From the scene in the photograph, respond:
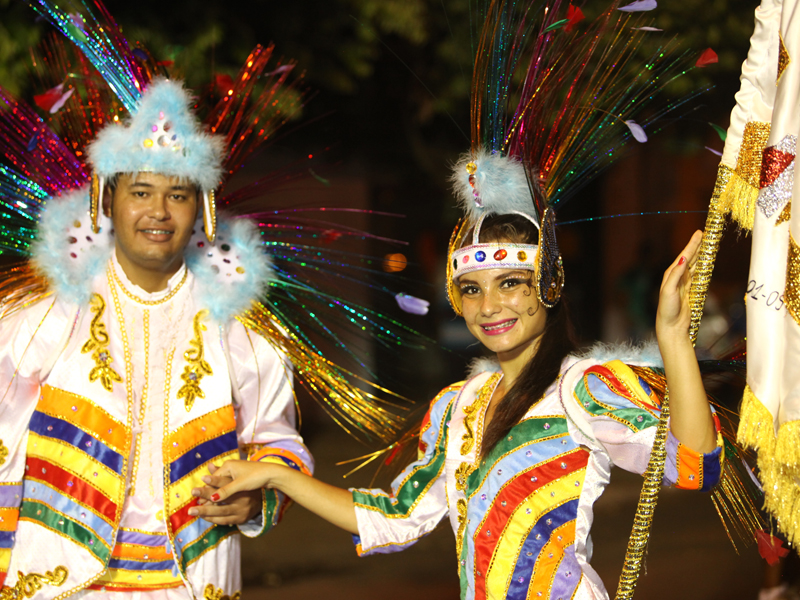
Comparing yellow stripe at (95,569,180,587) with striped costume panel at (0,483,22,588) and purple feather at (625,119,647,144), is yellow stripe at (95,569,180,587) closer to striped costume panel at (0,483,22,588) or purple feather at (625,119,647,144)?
striped costume panel at (0,483,22,588)

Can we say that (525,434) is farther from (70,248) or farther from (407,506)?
(70,248)

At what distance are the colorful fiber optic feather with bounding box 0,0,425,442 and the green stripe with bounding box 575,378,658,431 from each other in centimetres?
115

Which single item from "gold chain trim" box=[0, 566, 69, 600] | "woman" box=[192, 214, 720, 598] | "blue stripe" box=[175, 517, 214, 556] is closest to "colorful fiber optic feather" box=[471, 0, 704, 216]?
"woman" box=[192, 214, 720, 598]

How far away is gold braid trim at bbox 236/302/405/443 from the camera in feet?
9.93

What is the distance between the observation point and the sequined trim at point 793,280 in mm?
1790

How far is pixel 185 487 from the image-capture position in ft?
8.84

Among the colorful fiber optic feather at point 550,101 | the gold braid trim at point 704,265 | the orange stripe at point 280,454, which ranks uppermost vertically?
the colorful fiber optic feather at point 550,101

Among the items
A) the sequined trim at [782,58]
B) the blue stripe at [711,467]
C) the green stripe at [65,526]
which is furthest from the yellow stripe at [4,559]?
the sequined trim at [782,58]

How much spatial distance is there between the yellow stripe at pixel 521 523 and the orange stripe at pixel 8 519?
151 cm

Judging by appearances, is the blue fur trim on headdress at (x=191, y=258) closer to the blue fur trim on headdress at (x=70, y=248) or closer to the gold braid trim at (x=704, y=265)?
the blue fur trim on headdress at (x=70, y=248)

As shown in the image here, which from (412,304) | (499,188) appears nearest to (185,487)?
(412,304)

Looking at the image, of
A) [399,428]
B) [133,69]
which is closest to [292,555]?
[399,428]

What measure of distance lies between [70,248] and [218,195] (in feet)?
1.81

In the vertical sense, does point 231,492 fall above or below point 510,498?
above
